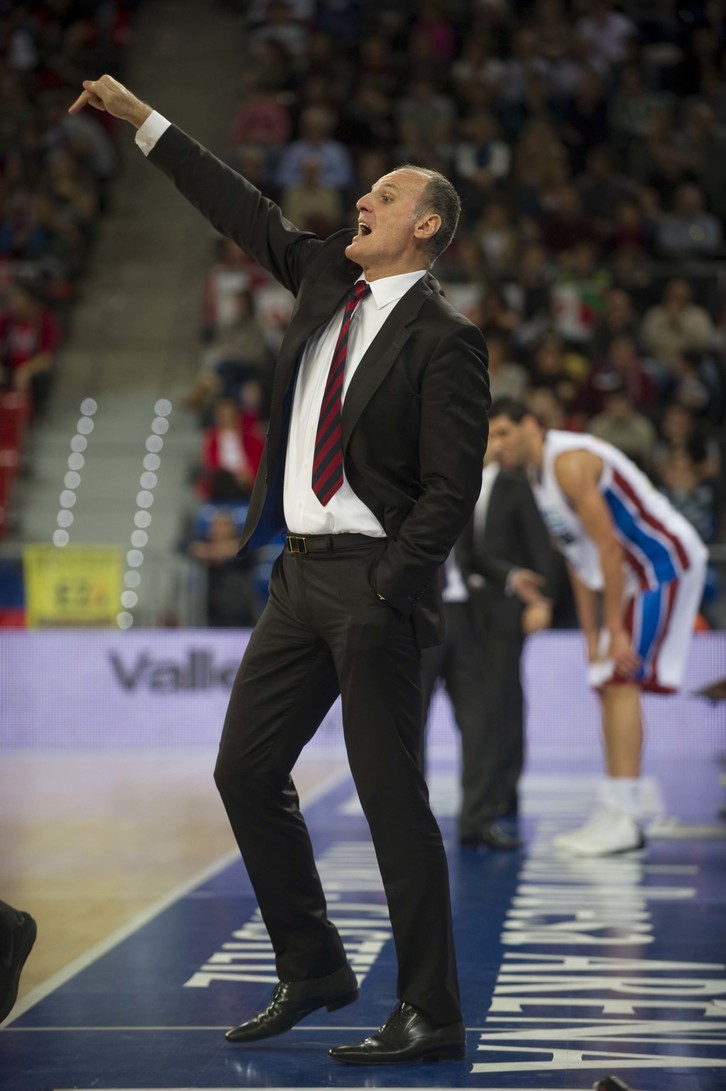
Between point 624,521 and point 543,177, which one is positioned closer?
point 624,521

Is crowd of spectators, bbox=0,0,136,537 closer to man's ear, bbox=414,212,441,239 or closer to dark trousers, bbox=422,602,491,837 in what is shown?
dark trousers, bbox=422,602,491,837

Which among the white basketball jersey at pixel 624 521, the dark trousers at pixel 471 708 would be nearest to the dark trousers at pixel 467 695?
the dark trousers at pixel 471 708

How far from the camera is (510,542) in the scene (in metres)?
7.42

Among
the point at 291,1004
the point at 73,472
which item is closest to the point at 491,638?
the point at 291,1004

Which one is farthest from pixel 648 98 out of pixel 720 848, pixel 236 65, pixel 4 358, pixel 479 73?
pixel 720 848

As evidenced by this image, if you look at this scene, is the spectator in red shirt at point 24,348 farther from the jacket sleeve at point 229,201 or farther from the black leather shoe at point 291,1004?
the black leather shoe at point 291,1004

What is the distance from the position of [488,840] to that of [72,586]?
4781 mm

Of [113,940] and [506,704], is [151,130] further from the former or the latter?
[506,704]

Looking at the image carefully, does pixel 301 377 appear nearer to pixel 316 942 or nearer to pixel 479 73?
pixel 316 942

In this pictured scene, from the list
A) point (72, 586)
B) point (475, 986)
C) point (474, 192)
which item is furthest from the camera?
point (474, 192)

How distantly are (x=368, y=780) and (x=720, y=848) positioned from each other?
135 inches

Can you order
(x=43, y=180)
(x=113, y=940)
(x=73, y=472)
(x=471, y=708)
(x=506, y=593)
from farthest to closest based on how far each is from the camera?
(x=43, y=180)
(x=73, y=472)
(x=506, y=593)
(x=471, y=708)
(x=113, y=940)

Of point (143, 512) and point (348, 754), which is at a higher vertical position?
point (143, 512)

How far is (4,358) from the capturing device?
1320cm
